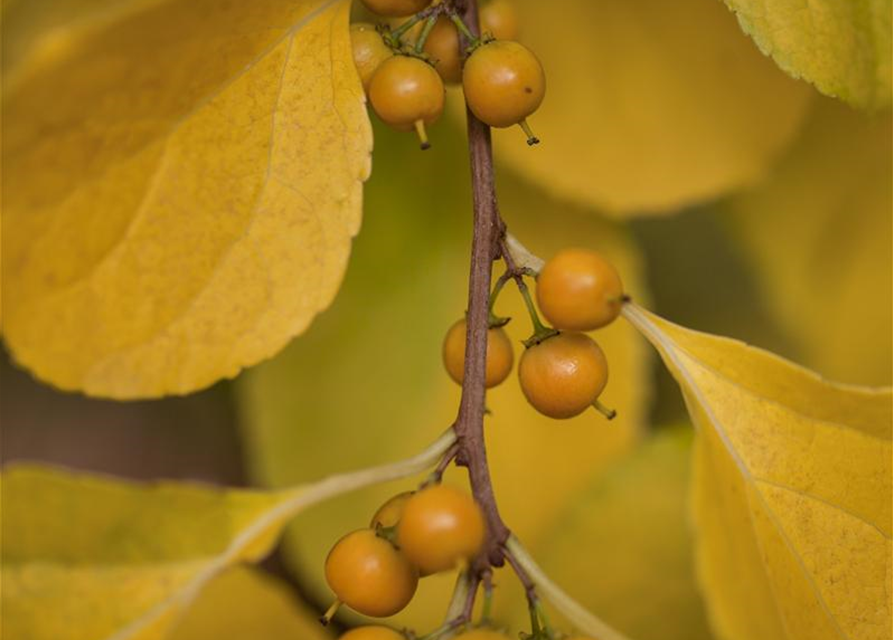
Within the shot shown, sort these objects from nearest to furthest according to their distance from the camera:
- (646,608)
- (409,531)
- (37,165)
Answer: (409,531) → (37,165) → (646,608)

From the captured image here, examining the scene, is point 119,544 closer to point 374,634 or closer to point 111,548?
point 111,548

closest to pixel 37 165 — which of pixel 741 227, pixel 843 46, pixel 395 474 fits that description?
pixel 395 474

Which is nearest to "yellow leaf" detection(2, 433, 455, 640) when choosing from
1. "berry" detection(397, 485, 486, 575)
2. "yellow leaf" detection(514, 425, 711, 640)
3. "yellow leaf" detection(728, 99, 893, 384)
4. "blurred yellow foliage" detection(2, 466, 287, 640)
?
"blurred yellow foliage" detection(2, 466, 287, 640)

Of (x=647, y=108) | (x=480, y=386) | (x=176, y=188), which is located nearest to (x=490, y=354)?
(x=480, y=386)

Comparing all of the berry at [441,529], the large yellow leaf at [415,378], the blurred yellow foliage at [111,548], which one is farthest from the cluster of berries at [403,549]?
the large yellow leaf at [415,378]

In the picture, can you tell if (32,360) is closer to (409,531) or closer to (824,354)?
(409,531)

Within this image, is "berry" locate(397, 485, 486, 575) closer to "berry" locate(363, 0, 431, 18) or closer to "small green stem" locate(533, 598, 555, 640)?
"small green stem" locate(533, 598, 555, 640)
